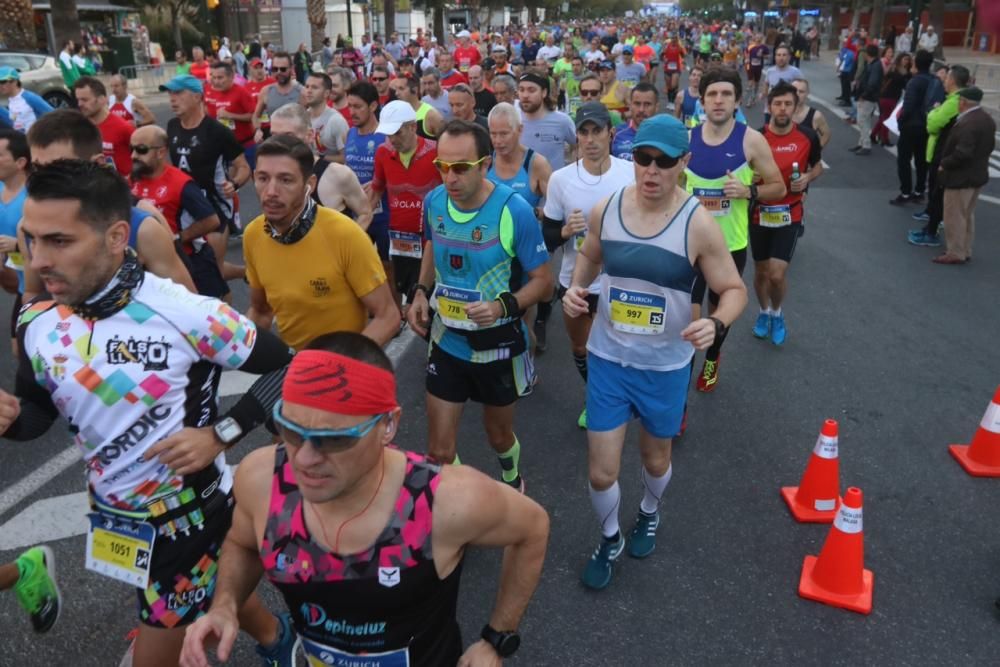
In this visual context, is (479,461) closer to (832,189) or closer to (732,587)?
(732,587)

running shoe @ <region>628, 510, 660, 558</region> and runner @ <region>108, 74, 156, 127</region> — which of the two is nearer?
running shoe @ <region>628, 510, 660, 558</region>

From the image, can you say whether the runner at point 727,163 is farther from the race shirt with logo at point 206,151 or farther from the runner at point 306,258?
the race shirt with logo at point 206,151

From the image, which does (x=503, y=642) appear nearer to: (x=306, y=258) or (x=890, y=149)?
(x=306, y=258)

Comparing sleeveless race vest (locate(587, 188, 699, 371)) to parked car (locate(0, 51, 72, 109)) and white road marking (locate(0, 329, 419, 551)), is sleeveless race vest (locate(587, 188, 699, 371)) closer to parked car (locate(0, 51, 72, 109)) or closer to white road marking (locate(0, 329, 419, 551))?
white road marking (locate(0, 329, 419, 551))

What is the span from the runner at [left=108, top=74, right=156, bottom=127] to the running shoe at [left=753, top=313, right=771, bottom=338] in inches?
281

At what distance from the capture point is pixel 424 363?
21.4 feet

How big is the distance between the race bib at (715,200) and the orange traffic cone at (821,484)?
6.58ft

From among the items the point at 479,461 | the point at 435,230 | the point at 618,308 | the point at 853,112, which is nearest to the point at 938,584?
the point at 618,308

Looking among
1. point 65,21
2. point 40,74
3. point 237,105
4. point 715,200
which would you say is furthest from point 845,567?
point 65,21

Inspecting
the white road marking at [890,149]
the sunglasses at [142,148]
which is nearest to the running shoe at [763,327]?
the sunglasses at [142,148]

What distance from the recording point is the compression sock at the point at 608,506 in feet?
12.3

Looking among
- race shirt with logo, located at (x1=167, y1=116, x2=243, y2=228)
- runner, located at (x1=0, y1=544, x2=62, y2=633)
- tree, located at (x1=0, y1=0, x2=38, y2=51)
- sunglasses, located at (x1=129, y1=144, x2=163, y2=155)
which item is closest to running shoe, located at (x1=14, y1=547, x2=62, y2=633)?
runner, located at (x1=0, y1=544, x2=62, y2=633)

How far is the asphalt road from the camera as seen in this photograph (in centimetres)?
345

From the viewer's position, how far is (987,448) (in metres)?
4.85
